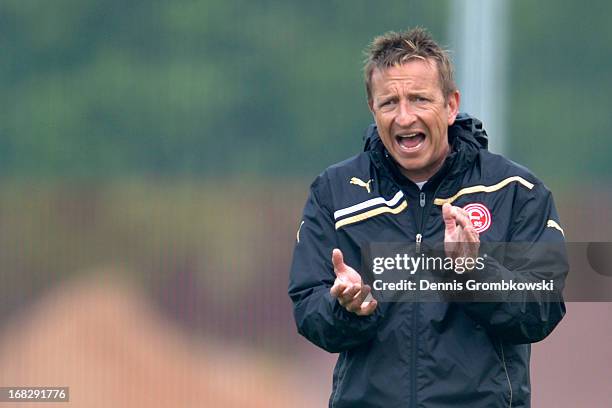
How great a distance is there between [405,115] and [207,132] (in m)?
2.02

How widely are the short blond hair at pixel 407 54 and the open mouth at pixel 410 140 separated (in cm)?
12

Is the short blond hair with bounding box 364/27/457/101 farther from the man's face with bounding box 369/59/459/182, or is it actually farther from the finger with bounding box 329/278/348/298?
the finger with bounding box 329/278/348/298

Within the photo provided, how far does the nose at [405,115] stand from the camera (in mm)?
2406

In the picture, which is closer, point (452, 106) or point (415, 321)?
point (415, 321)

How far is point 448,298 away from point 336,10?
2224 millimetres

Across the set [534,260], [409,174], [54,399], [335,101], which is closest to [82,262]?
[54,399]

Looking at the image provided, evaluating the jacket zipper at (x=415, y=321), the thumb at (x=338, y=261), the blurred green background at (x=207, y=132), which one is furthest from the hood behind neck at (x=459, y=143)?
the blurred green background at (x=207, y=132)

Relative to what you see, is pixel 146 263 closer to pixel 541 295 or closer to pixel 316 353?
pixel 316 353

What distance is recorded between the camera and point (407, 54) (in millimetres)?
2463

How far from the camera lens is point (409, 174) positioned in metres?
2.47

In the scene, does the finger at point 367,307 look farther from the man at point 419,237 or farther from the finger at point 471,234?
the finger at point 471,234

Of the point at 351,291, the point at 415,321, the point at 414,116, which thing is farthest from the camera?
the point at 414,116

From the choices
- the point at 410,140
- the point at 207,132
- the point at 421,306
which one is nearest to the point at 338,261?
the point at 421,306

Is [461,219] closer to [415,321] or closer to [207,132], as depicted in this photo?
[415,321]
